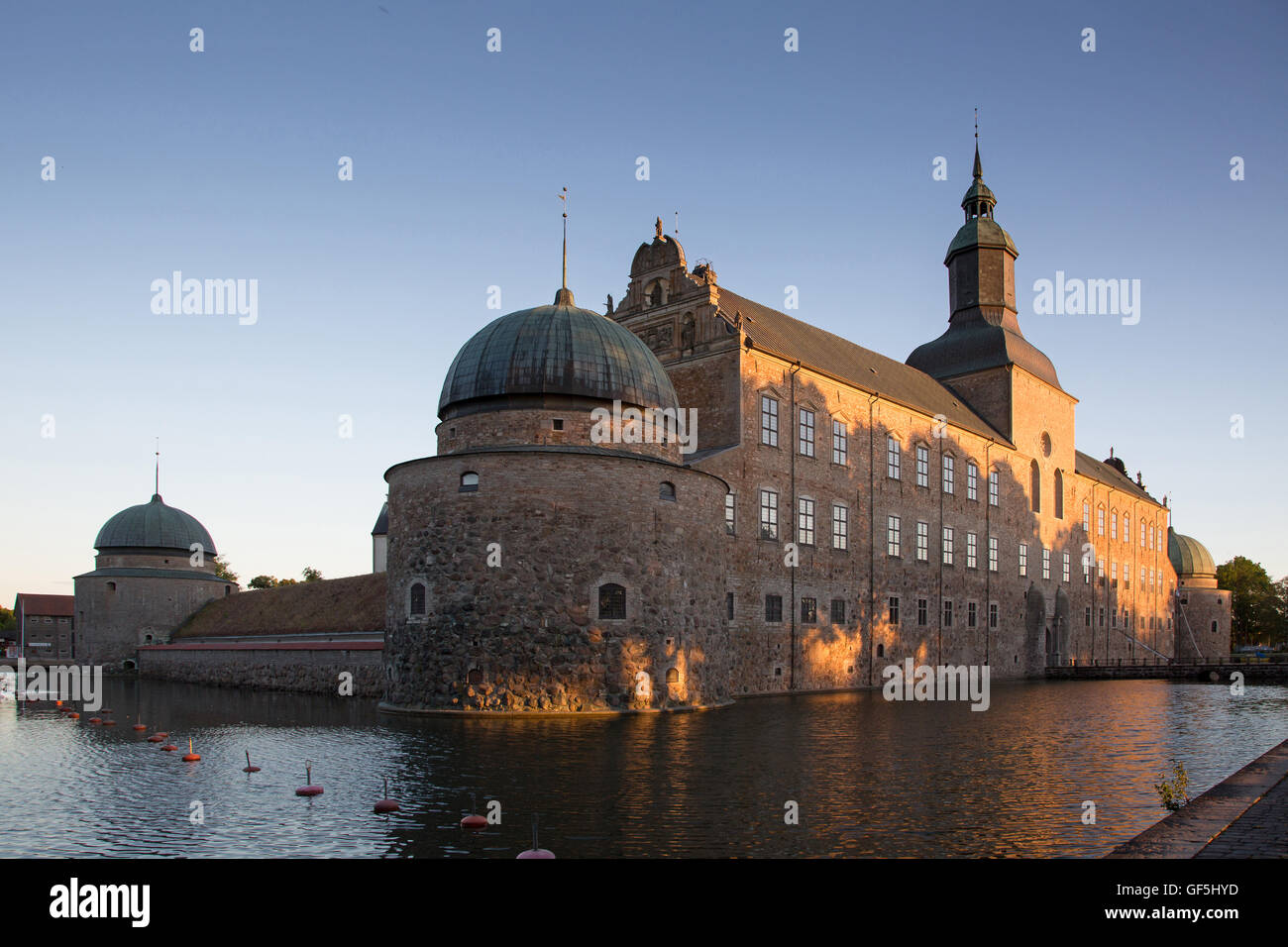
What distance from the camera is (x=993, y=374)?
2208 inches

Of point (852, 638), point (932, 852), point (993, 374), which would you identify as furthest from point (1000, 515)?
point (932, 852)

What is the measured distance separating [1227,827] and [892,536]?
119 ft

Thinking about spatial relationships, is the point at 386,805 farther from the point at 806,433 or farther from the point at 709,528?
the point at 806,433

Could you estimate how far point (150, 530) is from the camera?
196 ft

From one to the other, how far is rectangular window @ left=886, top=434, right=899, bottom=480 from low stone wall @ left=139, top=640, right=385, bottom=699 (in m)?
23.1

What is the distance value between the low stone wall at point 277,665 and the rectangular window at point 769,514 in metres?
14.2

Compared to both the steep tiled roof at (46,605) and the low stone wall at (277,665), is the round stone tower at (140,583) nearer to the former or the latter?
the low stone wall at (277,665)

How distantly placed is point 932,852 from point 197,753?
44.8 ft

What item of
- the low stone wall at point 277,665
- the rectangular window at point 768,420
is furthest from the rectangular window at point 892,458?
the low stone wall at point 277,665

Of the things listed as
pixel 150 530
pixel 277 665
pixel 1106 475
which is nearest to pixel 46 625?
pixel 150 530

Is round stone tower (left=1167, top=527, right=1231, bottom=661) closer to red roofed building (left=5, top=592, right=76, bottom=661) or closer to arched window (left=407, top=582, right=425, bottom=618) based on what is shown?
arched window (left=407, top=582, right=425, bottom=618)

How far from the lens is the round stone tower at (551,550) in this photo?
25.0 metres

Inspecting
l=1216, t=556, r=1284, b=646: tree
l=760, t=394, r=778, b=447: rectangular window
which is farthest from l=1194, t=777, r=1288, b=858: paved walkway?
l=1216, t=556, r=1284, b=646: tree
